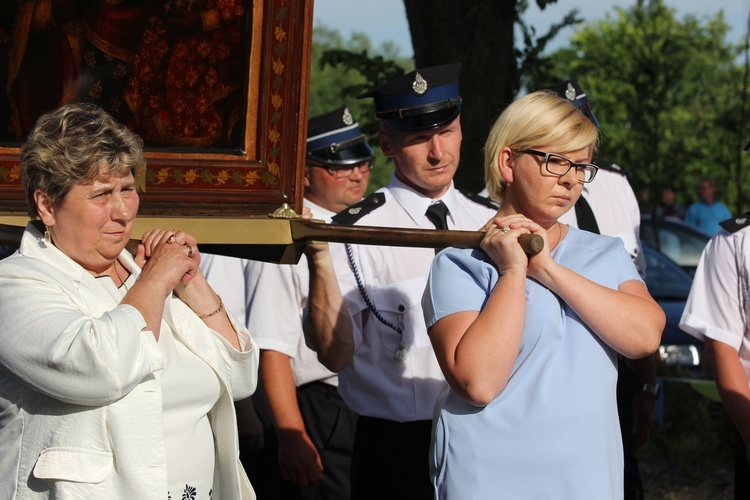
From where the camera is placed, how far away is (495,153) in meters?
3.33

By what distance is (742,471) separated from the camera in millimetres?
4402

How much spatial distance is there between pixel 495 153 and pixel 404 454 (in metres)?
1.31

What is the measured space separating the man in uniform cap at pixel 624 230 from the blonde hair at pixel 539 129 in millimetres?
1447

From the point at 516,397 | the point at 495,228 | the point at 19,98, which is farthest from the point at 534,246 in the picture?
the point at 19,98

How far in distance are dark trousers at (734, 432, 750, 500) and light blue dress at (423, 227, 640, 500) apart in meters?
1.51

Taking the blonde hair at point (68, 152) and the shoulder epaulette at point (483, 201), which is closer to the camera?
the blonde hair at point (68, 152)

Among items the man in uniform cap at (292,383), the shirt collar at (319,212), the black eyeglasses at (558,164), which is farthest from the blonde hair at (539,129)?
the shirt collar at (319,212)

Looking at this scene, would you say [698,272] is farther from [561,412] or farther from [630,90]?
[630,90]

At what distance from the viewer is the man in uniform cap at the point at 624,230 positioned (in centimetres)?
478

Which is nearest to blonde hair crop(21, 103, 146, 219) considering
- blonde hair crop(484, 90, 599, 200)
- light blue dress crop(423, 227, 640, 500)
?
light blue dress crop(423, 227, 640, 500)

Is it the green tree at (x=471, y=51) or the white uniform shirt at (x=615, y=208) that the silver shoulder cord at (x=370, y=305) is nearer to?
the white uniform shirt at (x=615, y=208)

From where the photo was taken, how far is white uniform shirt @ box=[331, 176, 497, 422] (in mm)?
4105

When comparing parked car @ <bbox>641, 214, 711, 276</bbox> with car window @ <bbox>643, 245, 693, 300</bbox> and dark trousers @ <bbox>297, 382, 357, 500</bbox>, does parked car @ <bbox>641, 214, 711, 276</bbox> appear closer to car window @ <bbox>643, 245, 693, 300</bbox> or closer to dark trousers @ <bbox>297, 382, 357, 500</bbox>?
car window @ <bbox>643, 245, 693, 300</bbox>

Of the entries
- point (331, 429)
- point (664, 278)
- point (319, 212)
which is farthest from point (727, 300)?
point (664, 278)
